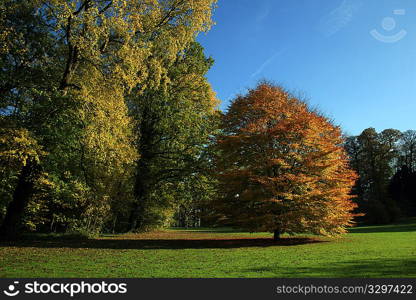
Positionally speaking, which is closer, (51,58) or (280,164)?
(51,58)

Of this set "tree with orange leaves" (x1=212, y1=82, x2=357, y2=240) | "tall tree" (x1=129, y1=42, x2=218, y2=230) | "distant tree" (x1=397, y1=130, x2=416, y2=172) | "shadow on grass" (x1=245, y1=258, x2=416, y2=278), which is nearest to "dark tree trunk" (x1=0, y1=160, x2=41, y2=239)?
"tree with orange leaves" (x1=212, y1=82, x2=357, y2=240)

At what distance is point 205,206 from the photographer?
2350cm

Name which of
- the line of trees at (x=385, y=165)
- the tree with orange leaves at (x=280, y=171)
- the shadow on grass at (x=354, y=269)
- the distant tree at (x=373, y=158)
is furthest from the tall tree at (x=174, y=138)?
the distant tree at (x=373, y=158)

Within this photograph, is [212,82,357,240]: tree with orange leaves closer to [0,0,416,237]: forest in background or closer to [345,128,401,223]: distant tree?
[0,0,416,237]: forest in background

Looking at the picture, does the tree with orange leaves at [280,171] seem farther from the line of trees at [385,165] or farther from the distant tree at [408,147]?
the distant tree at [408,147]

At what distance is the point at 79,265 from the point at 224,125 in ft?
49.4

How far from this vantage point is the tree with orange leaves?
819 inches

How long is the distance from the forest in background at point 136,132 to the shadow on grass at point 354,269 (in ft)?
27.2

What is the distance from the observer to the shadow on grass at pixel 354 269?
31.7 ft

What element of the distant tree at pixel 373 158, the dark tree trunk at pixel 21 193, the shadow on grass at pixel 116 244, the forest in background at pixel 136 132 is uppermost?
the distant tree at pixel 373 158

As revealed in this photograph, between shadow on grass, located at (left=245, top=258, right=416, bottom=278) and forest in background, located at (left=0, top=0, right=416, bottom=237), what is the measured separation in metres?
8.29

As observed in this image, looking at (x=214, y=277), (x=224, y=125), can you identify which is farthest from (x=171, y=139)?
(x=214, y=277)

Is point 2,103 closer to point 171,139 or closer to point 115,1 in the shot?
point 115,1

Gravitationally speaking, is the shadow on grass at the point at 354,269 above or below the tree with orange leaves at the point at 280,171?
below
